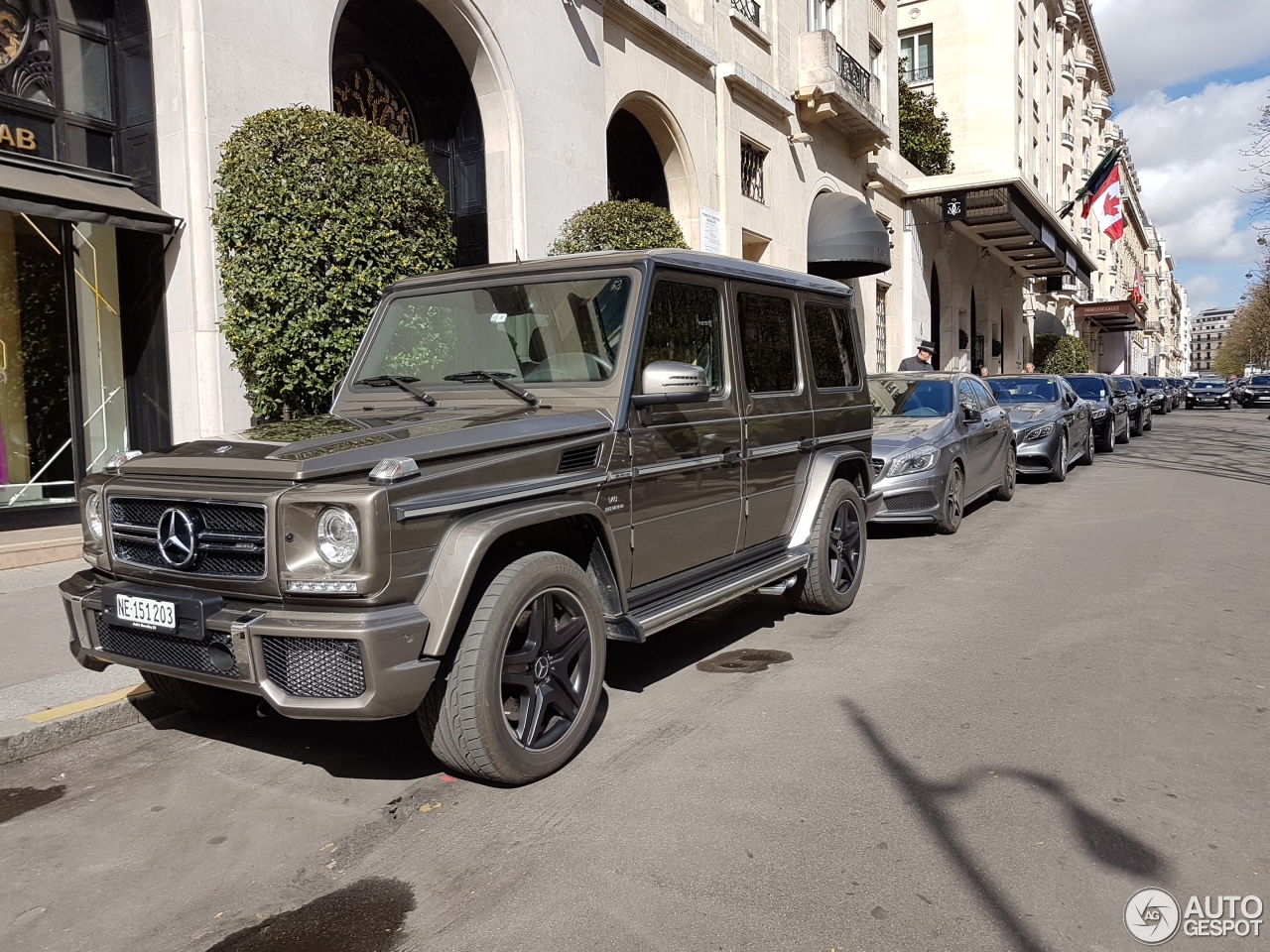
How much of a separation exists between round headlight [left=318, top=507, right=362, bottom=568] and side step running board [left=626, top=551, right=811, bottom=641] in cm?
135

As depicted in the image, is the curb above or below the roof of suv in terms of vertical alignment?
below

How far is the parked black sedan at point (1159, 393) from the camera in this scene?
41.2 meters

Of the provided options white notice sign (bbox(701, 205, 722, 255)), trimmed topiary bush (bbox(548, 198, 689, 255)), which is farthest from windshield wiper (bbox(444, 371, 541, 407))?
white notice sign (bbox(701, 205, 722, 255))

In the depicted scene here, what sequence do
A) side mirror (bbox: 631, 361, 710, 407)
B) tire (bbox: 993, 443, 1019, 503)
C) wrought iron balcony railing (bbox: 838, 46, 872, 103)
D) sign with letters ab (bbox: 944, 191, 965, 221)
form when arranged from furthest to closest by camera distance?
sign with letters ab (bbox: 944, 191, 965, 221) < wrought iron balcony railing (bbox: 838, 46, 872, 103) < tire (bbox: 993, 443, 1019, 503) < side mirror (bbox: 631, 361, 710, 407)

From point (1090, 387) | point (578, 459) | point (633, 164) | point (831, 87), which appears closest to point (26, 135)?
point (578, 459)

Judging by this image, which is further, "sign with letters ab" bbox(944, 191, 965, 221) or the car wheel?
"sign with letters ab" bbox(944, 191, 965, 221)

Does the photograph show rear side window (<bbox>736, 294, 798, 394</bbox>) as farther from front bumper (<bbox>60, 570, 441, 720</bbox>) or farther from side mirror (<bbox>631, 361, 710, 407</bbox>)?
front bumper (<bbox>60, 570, 441, 720</bbox>)

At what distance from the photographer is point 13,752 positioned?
13.7 ft

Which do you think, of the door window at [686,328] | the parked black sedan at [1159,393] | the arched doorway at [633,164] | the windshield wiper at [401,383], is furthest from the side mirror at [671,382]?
the parked black sedan at [1159,393]

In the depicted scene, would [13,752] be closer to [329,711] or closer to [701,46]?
[329,711]

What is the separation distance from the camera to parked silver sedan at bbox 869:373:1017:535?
365 inches

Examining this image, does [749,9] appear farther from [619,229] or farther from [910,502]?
[910,502]

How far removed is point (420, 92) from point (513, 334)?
30.1ft

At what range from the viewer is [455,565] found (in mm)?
3361
